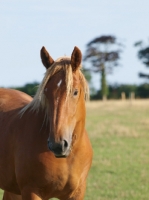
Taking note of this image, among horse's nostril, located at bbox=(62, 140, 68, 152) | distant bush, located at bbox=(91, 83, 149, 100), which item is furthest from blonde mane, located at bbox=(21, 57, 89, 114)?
distant bush, located at bbox=(91, 83, 149, 100)

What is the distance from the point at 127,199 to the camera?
21.8 feet

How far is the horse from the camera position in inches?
146

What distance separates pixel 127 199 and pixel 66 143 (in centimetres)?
337

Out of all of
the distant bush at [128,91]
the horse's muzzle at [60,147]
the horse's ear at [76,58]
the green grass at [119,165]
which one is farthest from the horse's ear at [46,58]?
the distant bush at [128,91]

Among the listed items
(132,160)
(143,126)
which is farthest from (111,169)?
(143,126)

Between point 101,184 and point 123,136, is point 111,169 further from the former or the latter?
point 123,136

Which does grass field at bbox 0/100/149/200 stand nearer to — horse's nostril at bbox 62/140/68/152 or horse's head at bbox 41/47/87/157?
horse's head at bbox 41/47/87/157

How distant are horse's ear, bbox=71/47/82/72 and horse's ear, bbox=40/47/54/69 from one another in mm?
235

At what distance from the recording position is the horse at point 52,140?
146 inches

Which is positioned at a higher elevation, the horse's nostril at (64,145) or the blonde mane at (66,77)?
the blonde mane at (66,77)

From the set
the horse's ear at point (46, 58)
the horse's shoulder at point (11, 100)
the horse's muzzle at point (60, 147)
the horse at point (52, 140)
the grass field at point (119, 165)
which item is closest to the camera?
the horse's muzzle at point (60, 147)

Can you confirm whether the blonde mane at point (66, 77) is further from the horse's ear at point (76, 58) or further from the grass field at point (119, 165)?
the grass field at point (119, 165)

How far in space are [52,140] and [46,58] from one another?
0.86 m

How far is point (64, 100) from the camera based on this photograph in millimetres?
3715
